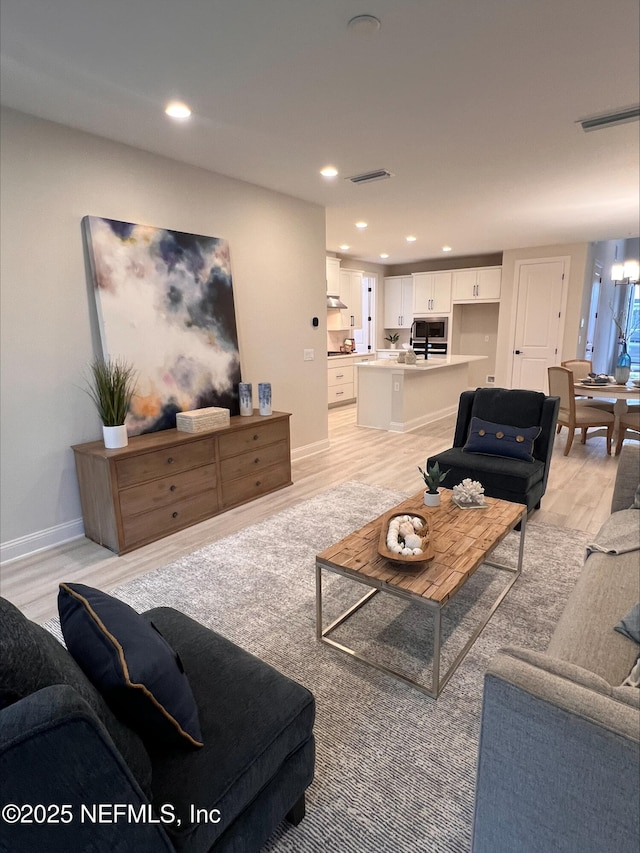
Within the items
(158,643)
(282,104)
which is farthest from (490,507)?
(282,104)

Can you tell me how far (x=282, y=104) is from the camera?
2656 mm

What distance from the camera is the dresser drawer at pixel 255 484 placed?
3725 mm

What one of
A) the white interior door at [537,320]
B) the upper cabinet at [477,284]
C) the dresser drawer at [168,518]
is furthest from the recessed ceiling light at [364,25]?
the upper cabinet at [477,284]

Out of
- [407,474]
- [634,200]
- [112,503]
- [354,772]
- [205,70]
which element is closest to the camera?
[354,772]

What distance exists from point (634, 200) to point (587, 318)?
3.69 metres

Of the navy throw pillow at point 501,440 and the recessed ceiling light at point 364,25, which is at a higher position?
the recessed ceiling light at point 364,25

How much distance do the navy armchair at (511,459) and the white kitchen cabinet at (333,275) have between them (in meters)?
4.70

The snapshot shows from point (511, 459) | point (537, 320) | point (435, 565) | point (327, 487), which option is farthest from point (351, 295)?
point (435, 565)

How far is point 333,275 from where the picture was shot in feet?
25.7

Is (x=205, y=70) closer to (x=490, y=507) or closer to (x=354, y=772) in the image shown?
(x=490, y=507)

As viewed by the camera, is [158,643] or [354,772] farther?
[354,772]

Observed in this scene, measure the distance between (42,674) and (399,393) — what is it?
5683 mm

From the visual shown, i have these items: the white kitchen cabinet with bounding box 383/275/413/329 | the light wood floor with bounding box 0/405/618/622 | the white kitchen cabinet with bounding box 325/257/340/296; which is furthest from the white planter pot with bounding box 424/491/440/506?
the white kitchen cabinet with bounding box 383/275/413/329

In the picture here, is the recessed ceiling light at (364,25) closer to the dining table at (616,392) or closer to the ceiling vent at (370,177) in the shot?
the ceiling vent at (370,177)
